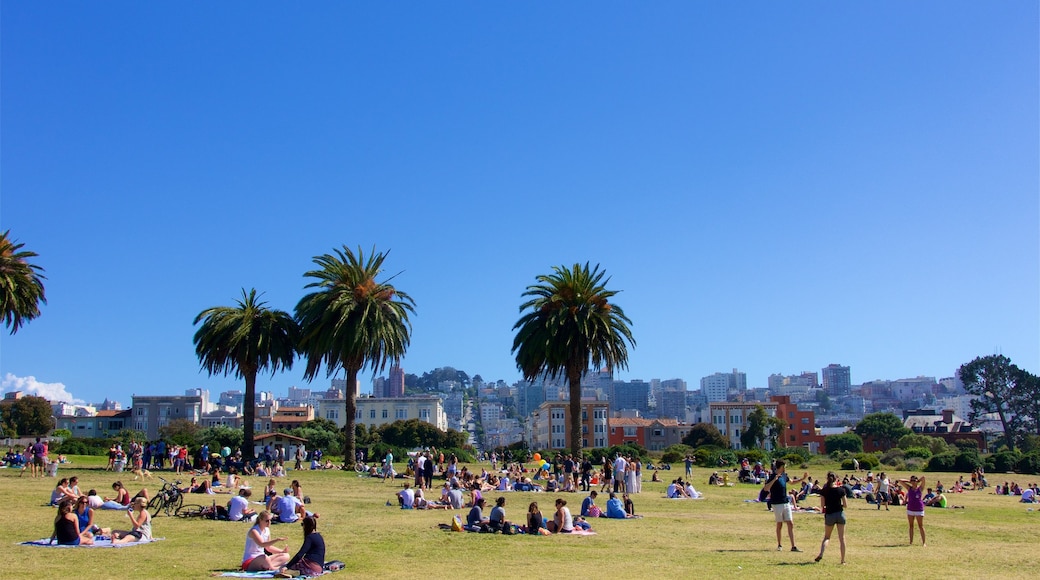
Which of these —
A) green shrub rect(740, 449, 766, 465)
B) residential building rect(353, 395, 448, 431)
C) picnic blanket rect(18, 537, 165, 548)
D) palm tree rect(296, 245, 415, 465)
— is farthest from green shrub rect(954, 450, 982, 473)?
residential building rect(353, 395, 448, 431)

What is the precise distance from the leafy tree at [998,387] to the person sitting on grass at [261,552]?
142567mm

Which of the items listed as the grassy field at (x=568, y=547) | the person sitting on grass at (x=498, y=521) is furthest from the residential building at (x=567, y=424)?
the person sitting on grass at (x=498, y=521)

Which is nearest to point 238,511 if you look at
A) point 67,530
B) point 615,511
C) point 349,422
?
point 67,530

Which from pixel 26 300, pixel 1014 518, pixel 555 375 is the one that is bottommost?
pixel 1014 518

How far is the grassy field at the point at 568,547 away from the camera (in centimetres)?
1493

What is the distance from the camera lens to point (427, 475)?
34.9 meters

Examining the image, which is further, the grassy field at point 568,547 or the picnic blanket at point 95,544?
the picnic blanket at point 95,544

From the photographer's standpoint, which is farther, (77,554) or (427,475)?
(427,475)

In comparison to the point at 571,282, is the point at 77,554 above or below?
below

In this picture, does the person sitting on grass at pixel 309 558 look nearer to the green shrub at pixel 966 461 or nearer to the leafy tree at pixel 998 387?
the green shrub at pixel 966 461

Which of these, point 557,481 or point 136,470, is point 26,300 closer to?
point 136,470

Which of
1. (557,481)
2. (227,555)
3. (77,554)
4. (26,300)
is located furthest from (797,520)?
(26,300)

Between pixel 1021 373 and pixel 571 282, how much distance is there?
120678mm

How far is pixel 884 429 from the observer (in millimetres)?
140875
